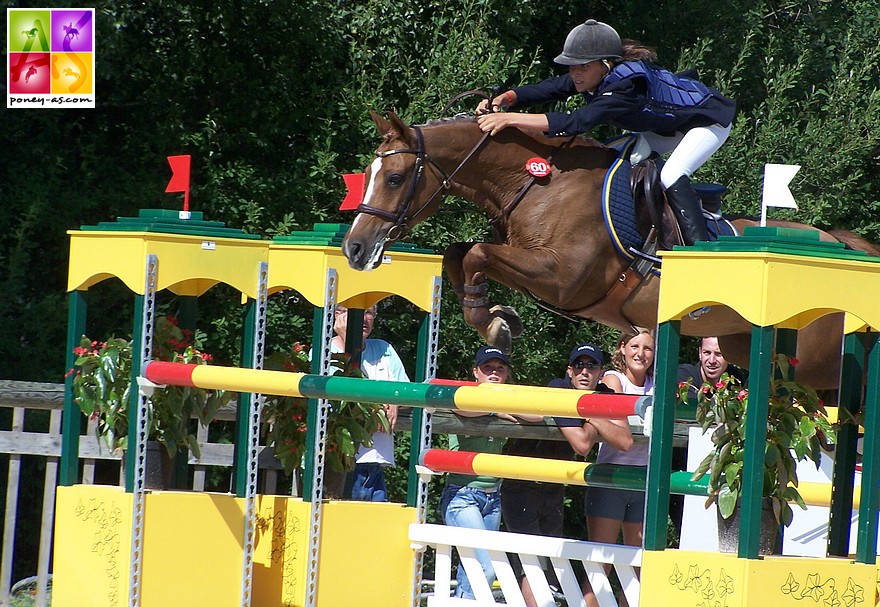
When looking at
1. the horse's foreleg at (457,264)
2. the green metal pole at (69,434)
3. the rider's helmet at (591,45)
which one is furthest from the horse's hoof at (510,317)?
the green metal pole at (69,434)

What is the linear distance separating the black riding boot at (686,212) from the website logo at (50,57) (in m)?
3.98

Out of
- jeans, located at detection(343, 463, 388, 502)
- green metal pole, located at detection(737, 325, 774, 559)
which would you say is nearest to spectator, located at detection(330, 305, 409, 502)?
jeans, located at detection(343, 463, 388, 502)

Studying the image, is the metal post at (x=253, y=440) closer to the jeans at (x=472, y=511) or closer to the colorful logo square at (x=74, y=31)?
the jeans at (x=472, y=511)

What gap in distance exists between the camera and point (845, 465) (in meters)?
3.29

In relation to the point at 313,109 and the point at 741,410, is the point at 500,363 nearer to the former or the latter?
the point at 741,410

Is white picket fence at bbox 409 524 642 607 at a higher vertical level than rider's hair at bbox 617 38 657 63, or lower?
lower

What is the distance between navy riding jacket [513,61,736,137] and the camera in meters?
3.84

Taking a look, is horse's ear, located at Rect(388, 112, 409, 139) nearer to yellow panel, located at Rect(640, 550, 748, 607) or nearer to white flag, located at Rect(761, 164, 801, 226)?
white flag, located at Rect(761, 164, 801, 226)

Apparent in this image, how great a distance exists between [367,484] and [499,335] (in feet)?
4.35

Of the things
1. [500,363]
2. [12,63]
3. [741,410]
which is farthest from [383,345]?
[12,63]

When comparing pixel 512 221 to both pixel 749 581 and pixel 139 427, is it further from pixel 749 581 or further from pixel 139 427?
pixel 749 581

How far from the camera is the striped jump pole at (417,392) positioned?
3.09 meters

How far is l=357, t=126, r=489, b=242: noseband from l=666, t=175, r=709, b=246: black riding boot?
0.68 metres

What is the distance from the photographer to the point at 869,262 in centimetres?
306
